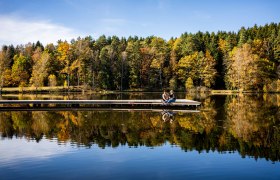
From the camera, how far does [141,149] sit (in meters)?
15.7

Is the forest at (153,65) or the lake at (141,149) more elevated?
the forest at (153,65)

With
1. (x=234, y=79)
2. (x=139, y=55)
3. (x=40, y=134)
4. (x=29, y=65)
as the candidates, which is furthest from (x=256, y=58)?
(x=40, y=134)

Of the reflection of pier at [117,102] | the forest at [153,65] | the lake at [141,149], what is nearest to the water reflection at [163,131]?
the lake at [141,149]

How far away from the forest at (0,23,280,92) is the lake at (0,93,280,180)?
188ft

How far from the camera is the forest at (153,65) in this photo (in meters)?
81.3

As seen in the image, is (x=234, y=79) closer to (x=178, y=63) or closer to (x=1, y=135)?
(x=178, y=63)

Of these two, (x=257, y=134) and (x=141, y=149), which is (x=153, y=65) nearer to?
(x=257, y=134)

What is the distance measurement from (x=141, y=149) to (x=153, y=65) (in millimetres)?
72345

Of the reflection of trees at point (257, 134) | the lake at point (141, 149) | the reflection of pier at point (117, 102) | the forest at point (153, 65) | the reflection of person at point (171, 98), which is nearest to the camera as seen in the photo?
the lake at point (141, 149)

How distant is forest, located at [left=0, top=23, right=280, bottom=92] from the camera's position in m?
81.3

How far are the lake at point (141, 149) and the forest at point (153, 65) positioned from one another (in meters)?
57.4

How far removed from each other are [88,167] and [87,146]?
3709mm

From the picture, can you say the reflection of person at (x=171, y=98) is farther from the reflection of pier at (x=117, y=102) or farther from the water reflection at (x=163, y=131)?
the water reflection at (x=163, y=131)

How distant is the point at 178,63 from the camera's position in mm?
87000
